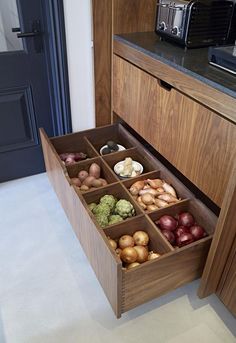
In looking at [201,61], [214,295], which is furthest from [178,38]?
[214,295]

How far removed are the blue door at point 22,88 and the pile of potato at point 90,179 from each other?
0.52 m

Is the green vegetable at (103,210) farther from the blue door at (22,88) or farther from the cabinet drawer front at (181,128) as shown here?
the blue door at (22,88)

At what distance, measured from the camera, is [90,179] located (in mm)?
1378

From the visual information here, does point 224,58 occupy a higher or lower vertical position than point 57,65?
higher

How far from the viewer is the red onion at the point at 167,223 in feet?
3.84

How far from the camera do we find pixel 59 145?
60.9 inches

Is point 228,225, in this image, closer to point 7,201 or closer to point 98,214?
point 98,214

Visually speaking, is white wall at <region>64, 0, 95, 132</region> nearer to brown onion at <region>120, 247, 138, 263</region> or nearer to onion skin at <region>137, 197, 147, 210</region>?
onion skin at <region>137, 197, 147, 210</region>

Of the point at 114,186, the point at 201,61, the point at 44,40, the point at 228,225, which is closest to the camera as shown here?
the point at 228,225

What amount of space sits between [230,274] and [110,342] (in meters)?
0.49

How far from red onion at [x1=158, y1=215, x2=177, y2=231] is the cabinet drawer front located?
18 cm

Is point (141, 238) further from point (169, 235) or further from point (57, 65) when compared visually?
point (57, 65)

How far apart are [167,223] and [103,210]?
0.26 m

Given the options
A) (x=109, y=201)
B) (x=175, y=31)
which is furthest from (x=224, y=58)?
(x=109, y=201)
